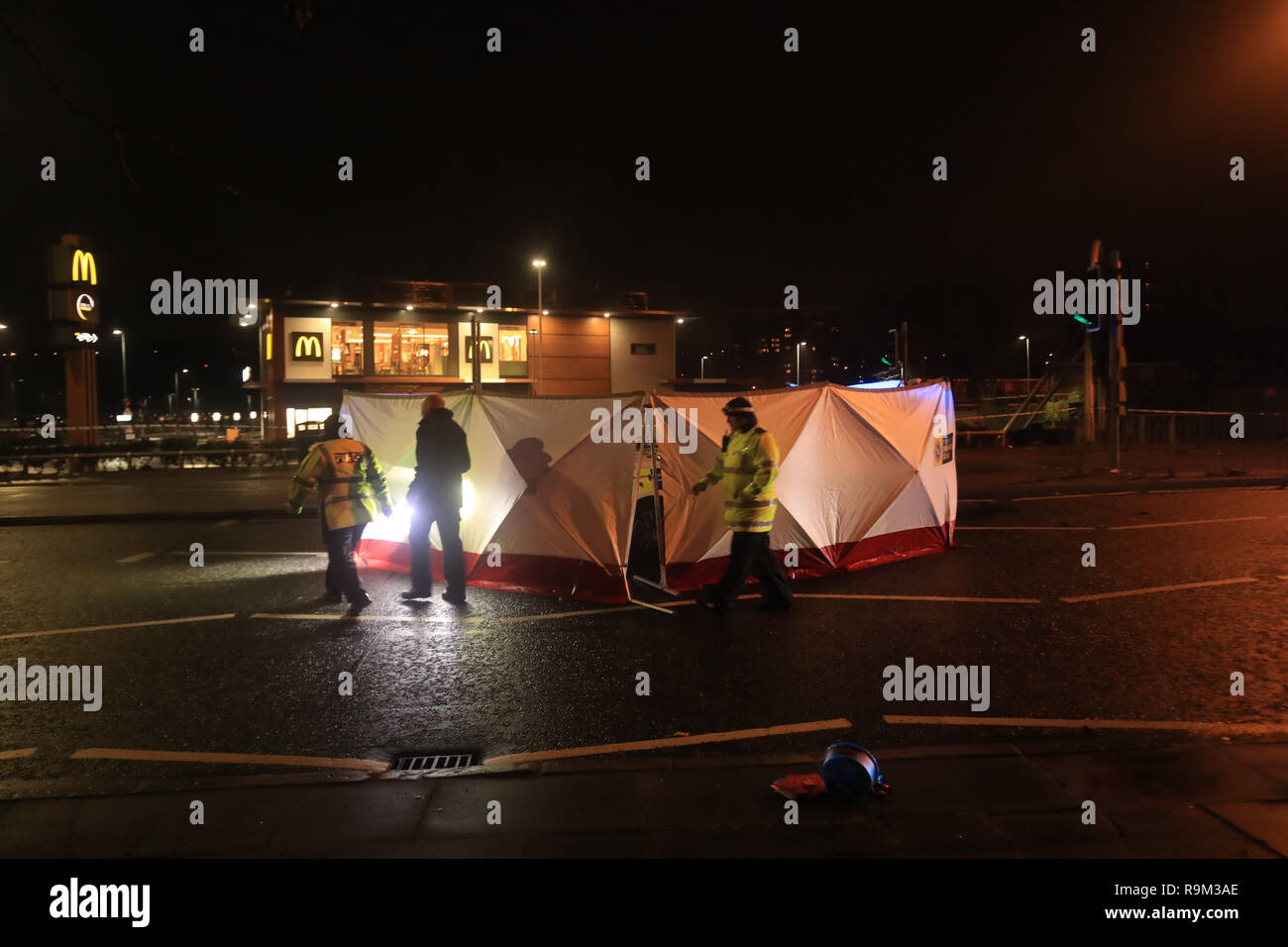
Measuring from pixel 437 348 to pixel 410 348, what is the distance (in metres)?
1.32

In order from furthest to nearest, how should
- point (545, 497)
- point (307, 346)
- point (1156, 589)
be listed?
point (307, 346) → point (545, 497) → point (1156, 589)

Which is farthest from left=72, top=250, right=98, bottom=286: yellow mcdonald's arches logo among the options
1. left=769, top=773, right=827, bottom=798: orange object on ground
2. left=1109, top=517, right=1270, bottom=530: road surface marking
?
left=769, top=773, right=827, bottom=798: orange object on ground

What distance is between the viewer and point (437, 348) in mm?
42938

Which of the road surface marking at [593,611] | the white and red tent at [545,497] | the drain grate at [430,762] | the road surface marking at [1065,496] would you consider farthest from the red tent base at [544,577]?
the road surface marking at [1065,496]

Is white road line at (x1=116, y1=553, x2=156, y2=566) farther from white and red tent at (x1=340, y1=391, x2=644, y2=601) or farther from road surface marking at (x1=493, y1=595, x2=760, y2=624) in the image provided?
road surface marking at (x1=493, y1=595, x2=760, y2=624)

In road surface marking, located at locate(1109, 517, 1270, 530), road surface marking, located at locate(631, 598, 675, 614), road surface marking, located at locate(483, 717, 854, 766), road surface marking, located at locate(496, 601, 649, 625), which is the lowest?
road surface marking, located at locate(483, 717, 854, 766)

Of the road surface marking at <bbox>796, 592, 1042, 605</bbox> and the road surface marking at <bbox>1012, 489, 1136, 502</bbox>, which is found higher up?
the road surface marking at <bbox>1012, 489, 1136, 502</bbox>

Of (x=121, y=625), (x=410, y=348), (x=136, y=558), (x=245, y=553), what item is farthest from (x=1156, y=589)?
(x=410, y=348)

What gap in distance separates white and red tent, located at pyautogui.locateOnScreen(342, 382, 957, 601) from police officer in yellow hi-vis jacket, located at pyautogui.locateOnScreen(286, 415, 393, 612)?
135cm

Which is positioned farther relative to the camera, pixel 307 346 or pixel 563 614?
pixel 307 346

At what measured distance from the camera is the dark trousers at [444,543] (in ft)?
26.0

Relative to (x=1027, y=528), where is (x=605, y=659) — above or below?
below

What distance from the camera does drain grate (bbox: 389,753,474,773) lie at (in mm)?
4430

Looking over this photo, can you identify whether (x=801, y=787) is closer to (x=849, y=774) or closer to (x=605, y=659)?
(x=849, y=774)
